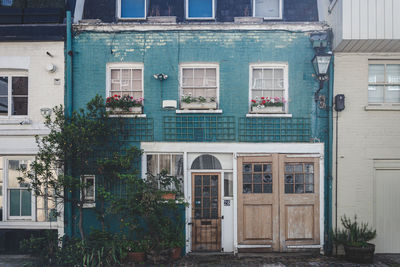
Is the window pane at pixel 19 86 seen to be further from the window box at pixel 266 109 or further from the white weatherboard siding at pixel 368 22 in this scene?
the white weatherboard siding at pixel 368 22

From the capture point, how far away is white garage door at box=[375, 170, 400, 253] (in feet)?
27.2

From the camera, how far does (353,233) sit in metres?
7.93

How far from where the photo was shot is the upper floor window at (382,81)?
A: 8.41 metres

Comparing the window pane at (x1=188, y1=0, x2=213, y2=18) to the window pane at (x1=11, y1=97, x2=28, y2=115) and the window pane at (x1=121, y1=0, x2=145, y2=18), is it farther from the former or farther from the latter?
the window pane at (x1=11, y1=97, x2=28, y2=115)

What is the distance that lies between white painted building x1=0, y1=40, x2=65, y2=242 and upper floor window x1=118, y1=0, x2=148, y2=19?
6.11 ft

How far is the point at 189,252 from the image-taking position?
829cm

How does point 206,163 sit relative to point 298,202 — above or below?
above

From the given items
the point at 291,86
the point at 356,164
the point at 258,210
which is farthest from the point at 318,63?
the point at 258,210

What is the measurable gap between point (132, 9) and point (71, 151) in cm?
469

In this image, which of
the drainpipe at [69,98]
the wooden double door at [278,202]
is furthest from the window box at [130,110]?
the wooden double door at [278,202]

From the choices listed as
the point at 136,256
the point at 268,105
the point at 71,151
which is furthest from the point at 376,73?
the point at 71,151

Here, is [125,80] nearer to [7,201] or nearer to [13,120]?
[13,120]

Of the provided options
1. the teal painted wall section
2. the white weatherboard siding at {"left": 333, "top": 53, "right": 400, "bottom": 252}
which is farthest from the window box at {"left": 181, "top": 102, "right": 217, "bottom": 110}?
the white weatherboard siding at {"left": 333, "top": 53, "right": 400, "bottom": 252}

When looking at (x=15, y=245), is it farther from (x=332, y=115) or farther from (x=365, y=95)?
(x=365, y=95)
